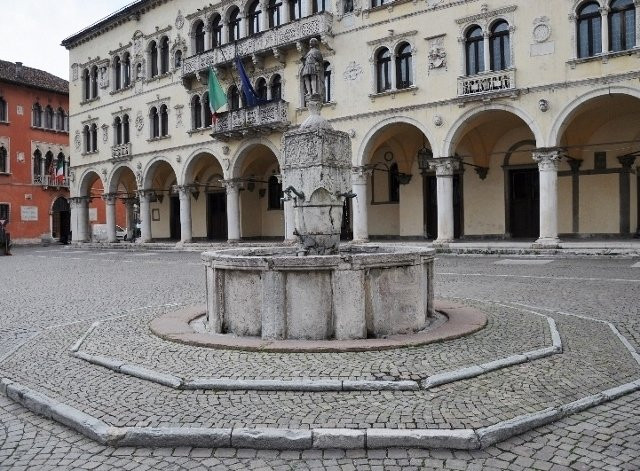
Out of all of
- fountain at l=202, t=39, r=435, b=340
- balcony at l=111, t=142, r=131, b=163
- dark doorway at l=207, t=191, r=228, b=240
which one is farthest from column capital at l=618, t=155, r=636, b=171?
balcony at l=111, t=142, r=131, b=163

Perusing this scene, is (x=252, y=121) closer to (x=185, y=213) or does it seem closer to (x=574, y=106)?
(x=185, y=213)

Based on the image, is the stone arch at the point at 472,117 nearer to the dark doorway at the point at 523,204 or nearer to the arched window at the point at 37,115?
the dark doorway at the point at 523,204

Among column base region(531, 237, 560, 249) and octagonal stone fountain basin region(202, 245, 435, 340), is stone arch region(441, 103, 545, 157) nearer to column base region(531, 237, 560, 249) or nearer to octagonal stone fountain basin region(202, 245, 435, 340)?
column base region(531, 237, 560, 249)

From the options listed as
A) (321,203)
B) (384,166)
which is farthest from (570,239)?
(321,203)

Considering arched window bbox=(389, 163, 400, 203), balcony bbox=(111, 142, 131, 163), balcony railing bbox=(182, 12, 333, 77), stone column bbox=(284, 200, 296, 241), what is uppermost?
balcony railing bbox=(182, 12, 333, 77)

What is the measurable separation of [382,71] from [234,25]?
30.4 feet

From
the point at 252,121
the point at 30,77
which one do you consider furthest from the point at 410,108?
the point at 30,77

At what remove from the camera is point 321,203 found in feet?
25.6

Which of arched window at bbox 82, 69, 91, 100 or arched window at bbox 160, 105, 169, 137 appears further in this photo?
arched window at bbox 82, 69, 91, 100

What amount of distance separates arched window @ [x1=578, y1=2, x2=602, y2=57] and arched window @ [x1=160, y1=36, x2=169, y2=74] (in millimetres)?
21134

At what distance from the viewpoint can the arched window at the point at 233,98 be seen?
88.6 ft

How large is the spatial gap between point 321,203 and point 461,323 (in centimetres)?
259

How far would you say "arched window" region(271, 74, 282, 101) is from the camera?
25.1 metres

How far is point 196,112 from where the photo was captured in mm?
28594
